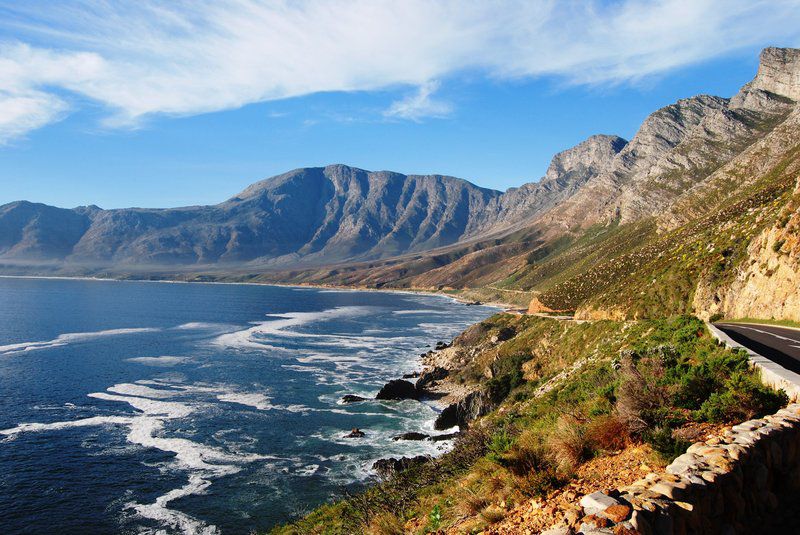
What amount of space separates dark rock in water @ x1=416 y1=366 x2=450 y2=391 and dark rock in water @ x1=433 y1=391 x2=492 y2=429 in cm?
1287

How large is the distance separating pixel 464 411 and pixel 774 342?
2620 cm

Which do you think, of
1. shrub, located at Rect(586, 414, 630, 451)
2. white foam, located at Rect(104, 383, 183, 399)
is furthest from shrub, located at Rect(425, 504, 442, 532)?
white foam, located at Rect(104, 383, 183, 399)

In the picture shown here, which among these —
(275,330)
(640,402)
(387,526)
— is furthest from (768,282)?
(275,330)

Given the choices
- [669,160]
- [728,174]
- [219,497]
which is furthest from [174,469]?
[669,160]

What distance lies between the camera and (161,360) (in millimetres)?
74312

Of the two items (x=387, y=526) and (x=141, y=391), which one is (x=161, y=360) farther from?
(x=387, y=526)

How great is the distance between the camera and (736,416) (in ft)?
37.1

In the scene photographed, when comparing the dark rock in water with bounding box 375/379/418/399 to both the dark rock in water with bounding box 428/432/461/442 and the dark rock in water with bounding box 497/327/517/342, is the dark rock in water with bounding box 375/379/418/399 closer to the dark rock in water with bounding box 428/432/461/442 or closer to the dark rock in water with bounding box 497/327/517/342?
the dark rock in water with bounding box 428/432/461/442

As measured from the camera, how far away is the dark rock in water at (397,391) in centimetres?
5372

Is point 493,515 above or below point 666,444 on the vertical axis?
below

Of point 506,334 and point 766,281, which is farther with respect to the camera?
point 506,334

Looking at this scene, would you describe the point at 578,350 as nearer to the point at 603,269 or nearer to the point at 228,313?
the point at 603,269

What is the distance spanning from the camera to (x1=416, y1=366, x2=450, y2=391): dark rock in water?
58037mm

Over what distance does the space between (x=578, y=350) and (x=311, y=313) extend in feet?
404
